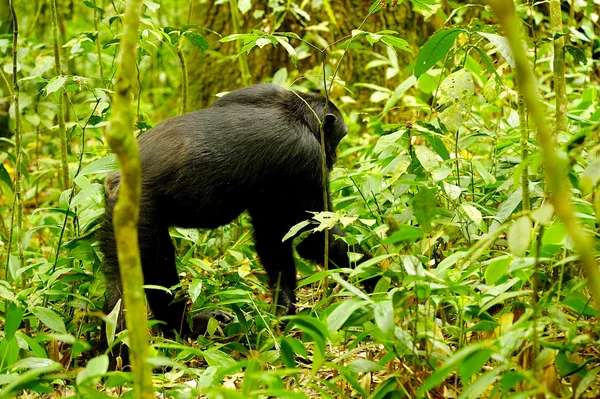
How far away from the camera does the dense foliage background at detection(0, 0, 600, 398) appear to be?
236 centimetres

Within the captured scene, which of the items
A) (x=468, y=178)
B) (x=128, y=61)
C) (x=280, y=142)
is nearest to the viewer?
(x=128, y=61)

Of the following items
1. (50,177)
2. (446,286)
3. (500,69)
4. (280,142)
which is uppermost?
(500,69)

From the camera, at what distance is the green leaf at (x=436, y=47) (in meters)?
3.24

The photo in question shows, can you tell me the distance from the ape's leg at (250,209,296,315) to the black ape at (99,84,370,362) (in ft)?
0.07

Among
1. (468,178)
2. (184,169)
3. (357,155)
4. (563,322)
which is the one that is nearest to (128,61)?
(563,322)

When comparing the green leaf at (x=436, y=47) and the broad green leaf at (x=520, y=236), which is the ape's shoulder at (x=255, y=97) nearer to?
the green leaf at (x=436, y=47)

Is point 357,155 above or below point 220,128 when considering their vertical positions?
below

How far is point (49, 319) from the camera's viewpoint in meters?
3.36

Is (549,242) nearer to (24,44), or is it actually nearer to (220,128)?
(220,128)

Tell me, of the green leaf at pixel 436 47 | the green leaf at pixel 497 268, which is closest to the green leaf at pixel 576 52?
the green leaf at pixel 436 47

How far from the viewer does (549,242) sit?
2756mm

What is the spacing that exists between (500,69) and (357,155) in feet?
7.01

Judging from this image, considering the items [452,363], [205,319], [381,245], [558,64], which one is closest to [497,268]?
[452,363]

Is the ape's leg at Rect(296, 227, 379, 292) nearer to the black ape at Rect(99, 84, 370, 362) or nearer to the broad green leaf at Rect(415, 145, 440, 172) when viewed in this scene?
the black ape at Rect(99, 84, 370, 362)
